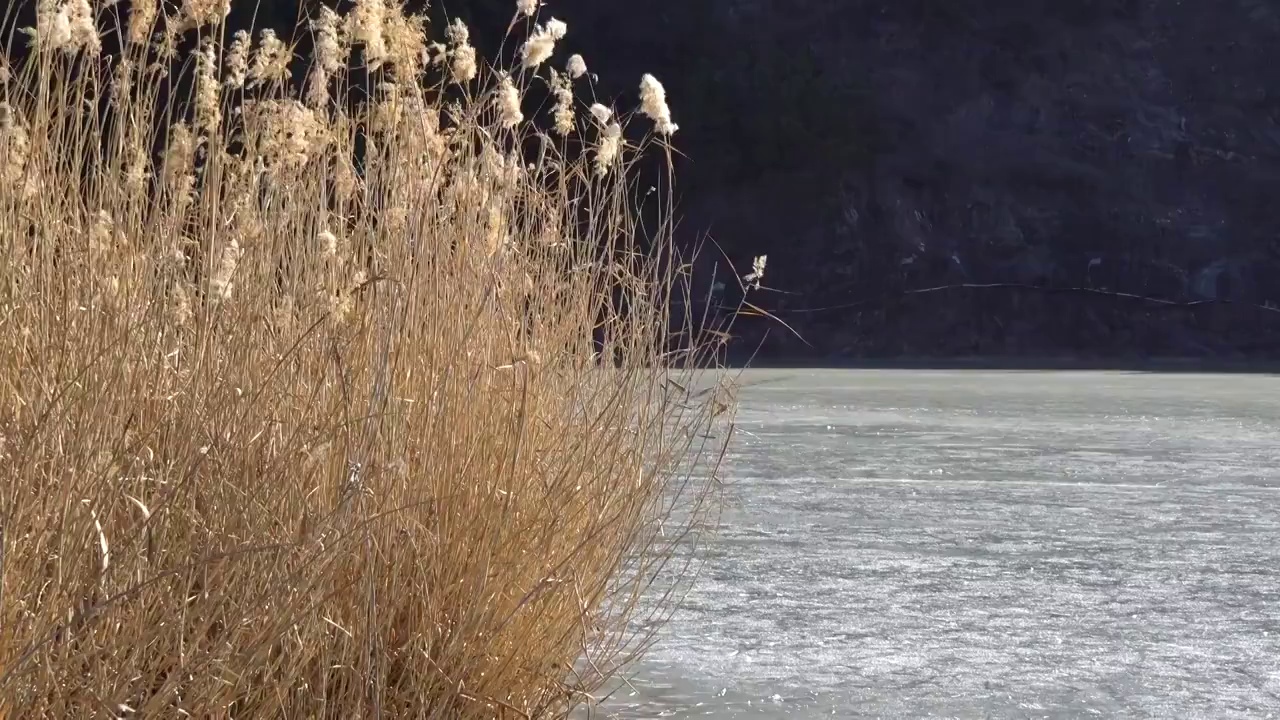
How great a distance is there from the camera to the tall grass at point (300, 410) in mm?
2744

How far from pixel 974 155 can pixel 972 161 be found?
75mm

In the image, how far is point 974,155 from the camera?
907 inches

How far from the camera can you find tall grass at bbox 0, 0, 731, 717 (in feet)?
9.00

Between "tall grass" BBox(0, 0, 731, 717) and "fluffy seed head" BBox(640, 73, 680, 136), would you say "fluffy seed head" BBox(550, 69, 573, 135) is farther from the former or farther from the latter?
"fluffy seed head" BBox(640, 73, 680, 136)

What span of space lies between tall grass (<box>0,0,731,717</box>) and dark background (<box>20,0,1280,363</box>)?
1578 centimetres

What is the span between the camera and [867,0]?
24.4 meters

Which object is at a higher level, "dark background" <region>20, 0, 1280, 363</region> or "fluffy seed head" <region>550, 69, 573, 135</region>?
"dark background" <region>20, 0, 1280, 363</region>

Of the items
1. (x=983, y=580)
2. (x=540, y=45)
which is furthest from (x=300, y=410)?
(x=983, y=580)

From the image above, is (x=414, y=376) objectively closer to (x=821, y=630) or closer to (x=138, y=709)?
(x=138, y=709)

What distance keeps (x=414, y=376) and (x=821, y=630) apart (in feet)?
5.75

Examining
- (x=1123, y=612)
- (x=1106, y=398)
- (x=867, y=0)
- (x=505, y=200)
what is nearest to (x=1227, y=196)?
(x=867, y=0)

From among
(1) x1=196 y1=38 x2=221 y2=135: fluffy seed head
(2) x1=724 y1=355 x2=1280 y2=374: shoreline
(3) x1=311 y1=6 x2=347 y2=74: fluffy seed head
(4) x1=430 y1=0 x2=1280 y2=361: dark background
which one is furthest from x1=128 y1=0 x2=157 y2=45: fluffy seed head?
(4) x1=430 y1=0 x2=1280 y2=361: dark background

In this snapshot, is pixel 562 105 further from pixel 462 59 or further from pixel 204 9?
pixel 204 9

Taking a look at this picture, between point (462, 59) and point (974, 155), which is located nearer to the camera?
point (462, 59)
